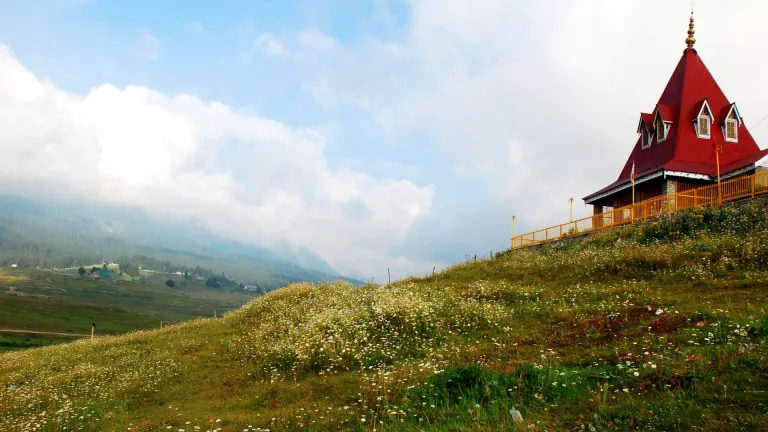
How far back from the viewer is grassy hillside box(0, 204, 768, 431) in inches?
340

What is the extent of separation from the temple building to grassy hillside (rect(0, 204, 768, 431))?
8767 mm

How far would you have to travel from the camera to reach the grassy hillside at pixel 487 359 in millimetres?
8641

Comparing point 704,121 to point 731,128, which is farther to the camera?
point 731,128

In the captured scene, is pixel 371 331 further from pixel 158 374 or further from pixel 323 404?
pixel 158 374

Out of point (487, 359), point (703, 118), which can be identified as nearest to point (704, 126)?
point (703, 118)

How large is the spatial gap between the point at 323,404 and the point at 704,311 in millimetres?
10871

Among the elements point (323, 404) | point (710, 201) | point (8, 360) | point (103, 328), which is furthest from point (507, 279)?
point (103, 328)

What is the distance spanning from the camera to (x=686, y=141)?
3762 cm

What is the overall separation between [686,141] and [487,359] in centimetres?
3389

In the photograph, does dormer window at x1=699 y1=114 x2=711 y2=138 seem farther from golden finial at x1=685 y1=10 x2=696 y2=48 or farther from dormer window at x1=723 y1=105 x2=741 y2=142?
golden finial at x1=685 y1=10 x2=696 y2=48

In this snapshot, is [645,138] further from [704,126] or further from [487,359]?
[487,359]

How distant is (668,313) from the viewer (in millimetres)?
14164

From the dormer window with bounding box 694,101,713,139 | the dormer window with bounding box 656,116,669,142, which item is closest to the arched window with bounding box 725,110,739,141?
the dormer window with bounding box 694,101,713,139

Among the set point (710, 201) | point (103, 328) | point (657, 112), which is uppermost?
point (657, 112)
